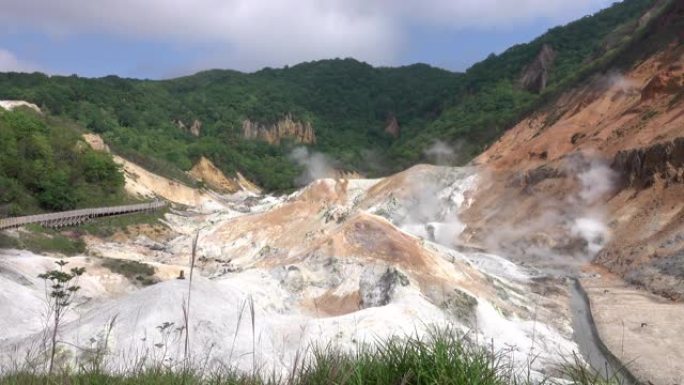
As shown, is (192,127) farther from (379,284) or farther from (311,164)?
(379,284)

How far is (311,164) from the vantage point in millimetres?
122750

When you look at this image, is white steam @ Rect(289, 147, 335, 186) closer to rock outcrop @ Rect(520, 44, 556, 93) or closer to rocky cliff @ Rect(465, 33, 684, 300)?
rock outcrop @ Rect(520, 44, 556, 93)

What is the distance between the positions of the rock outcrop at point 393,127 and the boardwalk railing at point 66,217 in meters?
108

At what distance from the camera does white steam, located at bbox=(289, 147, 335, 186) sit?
110 m

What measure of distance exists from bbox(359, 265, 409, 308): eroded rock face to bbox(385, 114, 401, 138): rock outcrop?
423 ft

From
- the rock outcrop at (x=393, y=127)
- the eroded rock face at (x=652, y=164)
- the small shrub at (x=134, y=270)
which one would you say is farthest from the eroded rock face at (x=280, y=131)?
the small shrub at (x=134, y=270)

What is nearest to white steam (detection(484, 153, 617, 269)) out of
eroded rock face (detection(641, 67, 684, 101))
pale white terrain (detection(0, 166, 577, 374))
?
pale white terrain (detection(0, 166, 577, 374))

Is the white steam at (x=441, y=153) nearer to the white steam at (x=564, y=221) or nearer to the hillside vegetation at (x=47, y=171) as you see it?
the white steam at (x=564, y=221)

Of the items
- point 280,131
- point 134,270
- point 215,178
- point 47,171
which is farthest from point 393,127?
point 134,270

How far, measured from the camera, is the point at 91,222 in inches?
1667

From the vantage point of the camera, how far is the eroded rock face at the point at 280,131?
140m

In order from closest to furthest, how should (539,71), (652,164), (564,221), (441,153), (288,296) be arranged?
(288,296), (652,164), (564,221), (441,153), (539,71)

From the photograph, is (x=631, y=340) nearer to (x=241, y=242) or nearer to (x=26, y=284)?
(x=26, y=284)

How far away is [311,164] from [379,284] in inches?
3889
